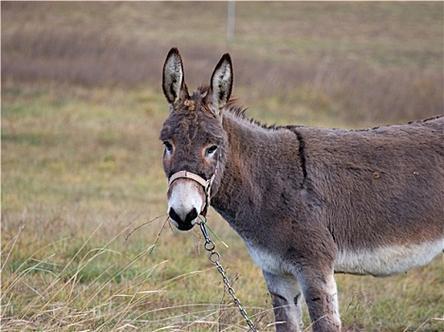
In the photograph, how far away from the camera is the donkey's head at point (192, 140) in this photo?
4.37m

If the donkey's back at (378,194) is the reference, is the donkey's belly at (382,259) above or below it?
below

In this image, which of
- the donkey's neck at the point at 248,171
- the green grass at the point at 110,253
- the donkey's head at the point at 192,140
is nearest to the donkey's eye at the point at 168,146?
the donkey's head at the point at 192,140

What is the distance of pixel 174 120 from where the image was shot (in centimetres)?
472

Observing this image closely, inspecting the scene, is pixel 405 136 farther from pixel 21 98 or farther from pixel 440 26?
pixel 440 26

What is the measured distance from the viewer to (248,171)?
16.7 ft

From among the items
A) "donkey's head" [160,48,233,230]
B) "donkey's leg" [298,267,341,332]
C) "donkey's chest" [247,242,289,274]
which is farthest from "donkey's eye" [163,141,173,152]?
"donkey's leg" [298,267,341,332]

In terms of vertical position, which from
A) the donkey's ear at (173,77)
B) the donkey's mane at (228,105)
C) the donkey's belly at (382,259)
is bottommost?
the donkey's belly at (382,259)

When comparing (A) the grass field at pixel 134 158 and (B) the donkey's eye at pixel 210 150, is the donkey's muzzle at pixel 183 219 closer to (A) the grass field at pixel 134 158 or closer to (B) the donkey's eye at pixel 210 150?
(B) the donkey's eye at pixel 210 150

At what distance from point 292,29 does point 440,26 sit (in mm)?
7308

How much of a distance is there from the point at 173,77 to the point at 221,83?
0.86 feet

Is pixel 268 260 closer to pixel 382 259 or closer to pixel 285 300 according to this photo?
pixel 285 300

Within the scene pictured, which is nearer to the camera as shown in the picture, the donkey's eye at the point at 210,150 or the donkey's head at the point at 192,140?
the donkey's head at the point at 192,140

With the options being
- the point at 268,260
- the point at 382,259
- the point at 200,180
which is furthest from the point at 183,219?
the point at 382,259

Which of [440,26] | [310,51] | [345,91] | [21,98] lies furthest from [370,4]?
[21,98]
